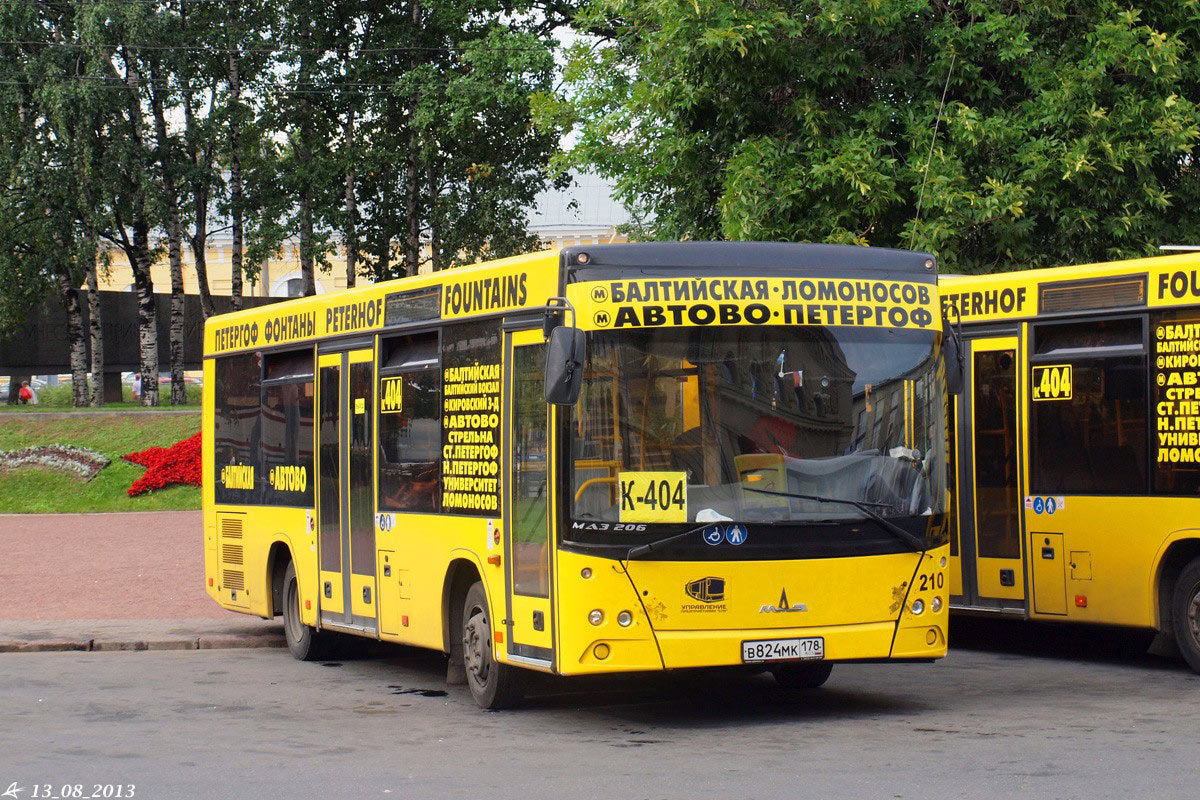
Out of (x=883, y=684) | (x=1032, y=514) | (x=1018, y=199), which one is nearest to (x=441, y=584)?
(x=883, y=684)

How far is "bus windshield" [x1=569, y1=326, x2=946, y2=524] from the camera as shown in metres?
9.76

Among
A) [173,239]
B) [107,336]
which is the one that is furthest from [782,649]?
[107,336]

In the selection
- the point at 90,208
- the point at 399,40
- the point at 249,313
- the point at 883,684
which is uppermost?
the point at 399,40

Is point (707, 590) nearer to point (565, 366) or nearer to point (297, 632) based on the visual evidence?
point (565, 366)

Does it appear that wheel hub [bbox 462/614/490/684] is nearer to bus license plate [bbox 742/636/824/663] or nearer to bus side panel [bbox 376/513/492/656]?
bus side panel [bbox 376/513/492/656]

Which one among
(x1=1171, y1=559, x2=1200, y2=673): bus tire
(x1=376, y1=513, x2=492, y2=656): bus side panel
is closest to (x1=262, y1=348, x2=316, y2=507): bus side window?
(x1=376, y1=513, x2=492, y2=656): bus side panel

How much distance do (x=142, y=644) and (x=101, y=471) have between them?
20.8 meters

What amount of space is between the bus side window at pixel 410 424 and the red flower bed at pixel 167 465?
22665 mm

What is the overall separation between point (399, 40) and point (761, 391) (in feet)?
125

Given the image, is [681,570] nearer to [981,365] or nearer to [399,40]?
[981,365]

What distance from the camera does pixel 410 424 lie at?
485 inches

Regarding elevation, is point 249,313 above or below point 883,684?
above

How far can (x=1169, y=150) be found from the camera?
1941 centimetres

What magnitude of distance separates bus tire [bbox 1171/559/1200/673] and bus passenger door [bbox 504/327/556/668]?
5101mm
